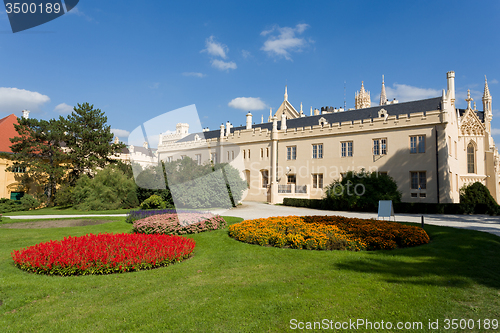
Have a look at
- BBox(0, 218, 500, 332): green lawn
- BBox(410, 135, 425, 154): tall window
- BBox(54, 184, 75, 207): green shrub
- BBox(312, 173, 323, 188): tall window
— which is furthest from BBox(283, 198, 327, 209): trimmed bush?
BBox(54, 184, 75, 207): green shrub

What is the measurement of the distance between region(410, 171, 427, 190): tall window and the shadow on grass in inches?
758

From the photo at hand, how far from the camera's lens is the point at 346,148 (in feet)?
108

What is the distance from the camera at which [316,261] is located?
8320 mm

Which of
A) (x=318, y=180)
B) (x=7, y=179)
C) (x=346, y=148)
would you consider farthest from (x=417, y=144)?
(x=7, y=179)

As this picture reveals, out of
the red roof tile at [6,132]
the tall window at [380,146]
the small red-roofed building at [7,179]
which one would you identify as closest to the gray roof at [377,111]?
the tall window at [380,146]

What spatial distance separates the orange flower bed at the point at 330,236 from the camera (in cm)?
997

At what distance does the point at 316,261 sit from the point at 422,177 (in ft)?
80.9

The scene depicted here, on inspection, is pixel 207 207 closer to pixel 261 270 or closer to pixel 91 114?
pixel 261 270

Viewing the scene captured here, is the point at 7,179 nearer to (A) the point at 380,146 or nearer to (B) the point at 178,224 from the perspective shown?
(B) the point at 178,224

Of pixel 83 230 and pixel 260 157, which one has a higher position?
pixel 260 157

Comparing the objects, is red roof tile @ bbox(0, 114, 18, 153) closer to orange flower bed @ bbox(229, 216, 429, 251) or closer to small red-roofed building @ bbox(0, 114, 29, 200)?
small red-roofed building @ bbox(0, 114, 29, 200)

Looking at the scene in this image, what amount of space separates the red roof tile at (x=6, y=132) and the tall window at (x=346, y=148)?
40.0 m

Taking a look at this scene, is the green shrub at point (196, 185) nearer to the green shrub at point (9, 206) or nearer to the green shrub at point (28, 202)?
the green shrub at point (9, 206)

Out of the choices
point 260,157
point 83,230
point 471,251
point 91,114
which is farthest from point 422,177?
point 91,114
